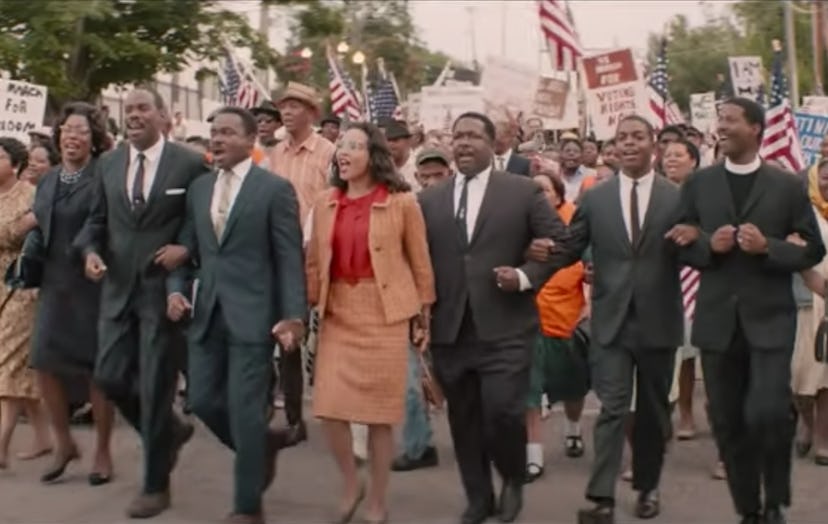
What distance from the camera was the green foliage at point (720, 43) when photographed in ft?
216

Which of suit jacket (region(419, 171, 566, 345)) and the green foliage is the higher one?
the green foliage

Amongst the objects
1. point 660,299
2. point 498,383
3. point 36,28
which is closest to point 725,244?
point 660,299

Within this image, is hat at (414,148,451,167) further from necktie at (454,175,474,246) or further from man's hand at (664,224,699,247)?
man's hand at (664,224,699,247)

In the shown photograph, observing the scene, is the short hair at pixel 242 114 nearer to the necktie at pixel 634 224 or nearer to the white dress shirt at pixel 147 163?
the white dress shirt at pixel 147 163

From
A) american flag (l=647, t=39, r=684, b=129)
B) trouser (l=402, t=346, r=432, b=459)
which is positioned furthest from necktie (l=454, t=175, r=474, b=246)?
american flag (l=647, t=39, r=684, b=129)

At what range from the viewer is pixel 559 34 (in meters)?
19.1

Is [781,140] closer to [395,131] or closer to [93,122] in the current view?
[395,131]

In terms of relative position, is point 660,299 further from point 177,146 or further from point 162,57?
point 162,57

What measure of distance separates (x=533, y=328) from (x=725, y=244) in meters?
1.13

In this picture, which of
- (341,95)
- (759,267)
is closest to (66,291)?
(759,267)

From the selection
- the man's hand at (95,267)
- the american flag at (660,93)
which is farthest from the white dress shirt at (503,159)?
the american flag at (660,93)

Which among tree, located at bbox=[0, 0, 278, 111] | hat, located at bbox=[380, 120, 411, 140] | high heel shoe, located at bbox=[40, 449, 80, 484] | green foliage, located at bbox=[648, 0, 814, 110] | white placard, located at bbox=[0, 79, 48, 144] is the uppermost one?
green foliage, located at bbox=[648, 0, 814, 110]

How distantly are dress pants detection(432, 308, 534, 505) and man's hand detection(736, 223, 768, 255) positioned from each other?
4.03 ft

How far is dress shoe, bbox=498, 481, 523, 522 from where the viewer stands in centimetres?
865
